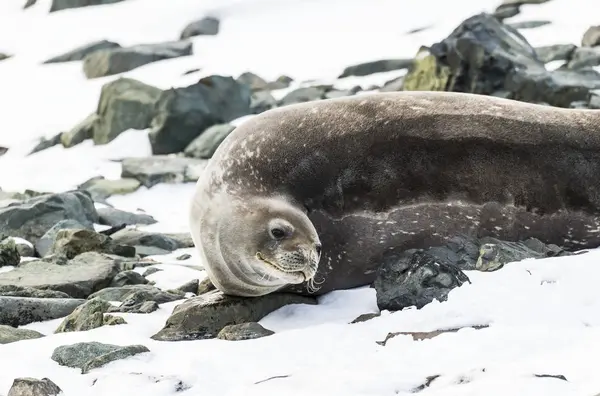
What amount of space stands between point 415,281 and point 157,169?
788 centimetres

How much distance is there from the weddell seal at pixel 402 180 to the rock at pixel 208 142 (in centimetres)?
735

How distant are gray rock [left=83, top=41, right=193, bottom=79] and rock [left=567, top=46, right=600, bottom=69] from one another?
8.63 m

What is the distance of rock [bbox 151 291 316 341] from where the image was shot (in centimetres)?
446

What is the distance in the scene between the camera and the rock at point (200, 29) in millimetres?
21469

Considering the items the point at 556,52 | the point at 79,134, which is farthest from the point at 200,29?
the point at 556,52

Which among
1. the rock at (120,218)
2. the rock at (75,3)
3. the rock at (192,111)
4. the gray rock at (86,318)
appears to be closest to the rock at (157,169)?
the rock at (192,111)

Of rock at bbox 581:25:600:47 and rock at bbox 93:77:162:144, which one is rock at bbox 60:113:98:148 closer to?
rock at bbox 93:77:162:144

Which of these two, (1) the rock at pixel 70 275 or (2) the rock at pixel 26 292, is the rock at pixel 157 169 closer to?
(1) the rock at pixel 70 275

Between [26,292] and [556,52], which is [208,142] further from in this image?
[26,292]

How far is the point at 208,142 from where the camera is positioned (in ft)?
41.9

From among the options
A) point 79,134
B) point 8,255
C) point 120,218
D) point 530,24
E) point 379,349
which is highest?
point 379,349

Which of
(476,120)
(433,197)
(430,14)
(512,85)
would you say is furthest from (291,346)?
(430,14)

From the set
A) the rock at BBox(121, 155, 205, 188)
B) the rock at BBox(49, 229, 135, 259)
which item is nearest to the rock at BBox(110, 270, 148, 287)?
the rock at BBox(49, 229, 135, 259)

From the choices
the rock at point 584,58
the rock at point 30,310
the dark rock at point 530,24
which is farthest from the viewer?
the dark rock at point 530,24
